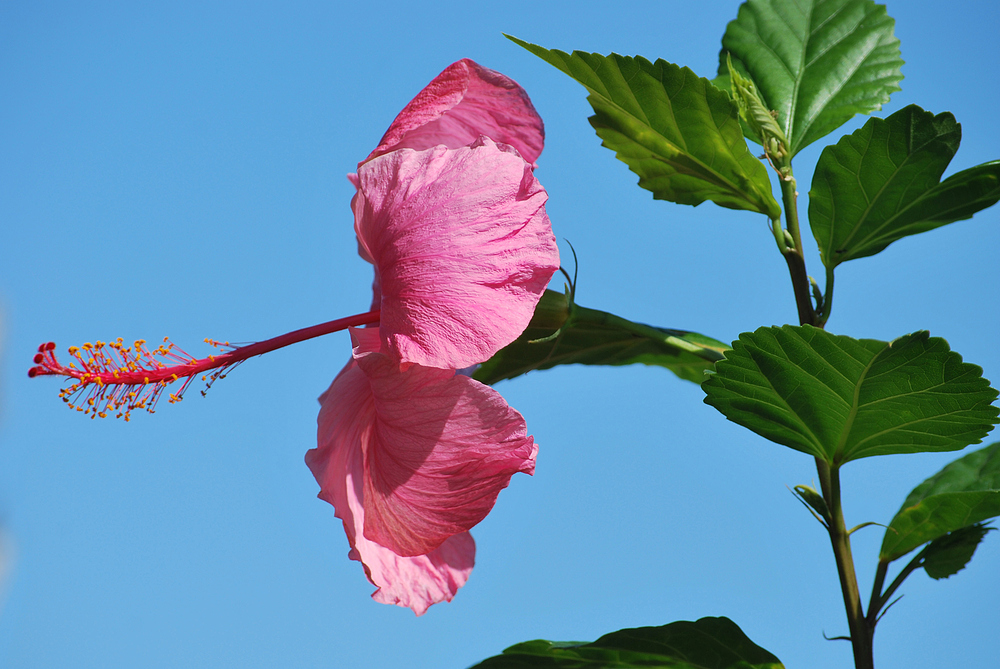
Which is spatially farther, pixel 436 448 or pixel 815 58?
pixel 815 58

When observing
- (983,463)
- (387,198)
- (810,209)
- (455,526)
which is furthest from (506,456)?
(983,463)

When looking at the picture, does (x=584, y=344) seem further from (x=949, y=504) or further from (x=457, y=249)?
(x=949, y=504)

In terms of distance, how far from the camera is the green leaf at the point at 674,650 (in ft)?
2.03

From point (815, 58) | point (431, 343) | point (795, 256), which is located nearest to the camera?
point (431, 343)

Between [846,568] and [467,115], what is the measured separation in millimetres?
497

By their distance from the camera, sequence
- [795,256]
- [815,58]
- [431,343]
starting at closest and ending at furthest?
1. [431,343]
2. [795,256]
3. [815,58]

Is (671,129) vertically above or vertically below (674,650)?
above

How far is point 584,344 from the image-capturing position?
692 millimetres

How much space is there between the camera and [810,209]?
64 cm

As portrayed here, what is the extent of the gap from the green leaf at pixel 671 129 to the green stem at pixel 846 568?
230 millimetres

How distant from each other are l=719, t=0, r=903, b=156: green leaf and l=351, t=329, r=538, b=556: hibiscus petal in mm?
401

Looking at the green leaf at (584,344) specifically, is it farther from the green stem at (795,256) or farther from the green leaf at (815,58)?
the green leaf at (815,58)

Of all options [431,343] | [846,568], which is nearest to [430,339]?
[431,343]

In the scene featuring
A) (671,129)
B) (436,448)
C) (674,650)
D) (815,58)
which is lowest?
(674,650)
